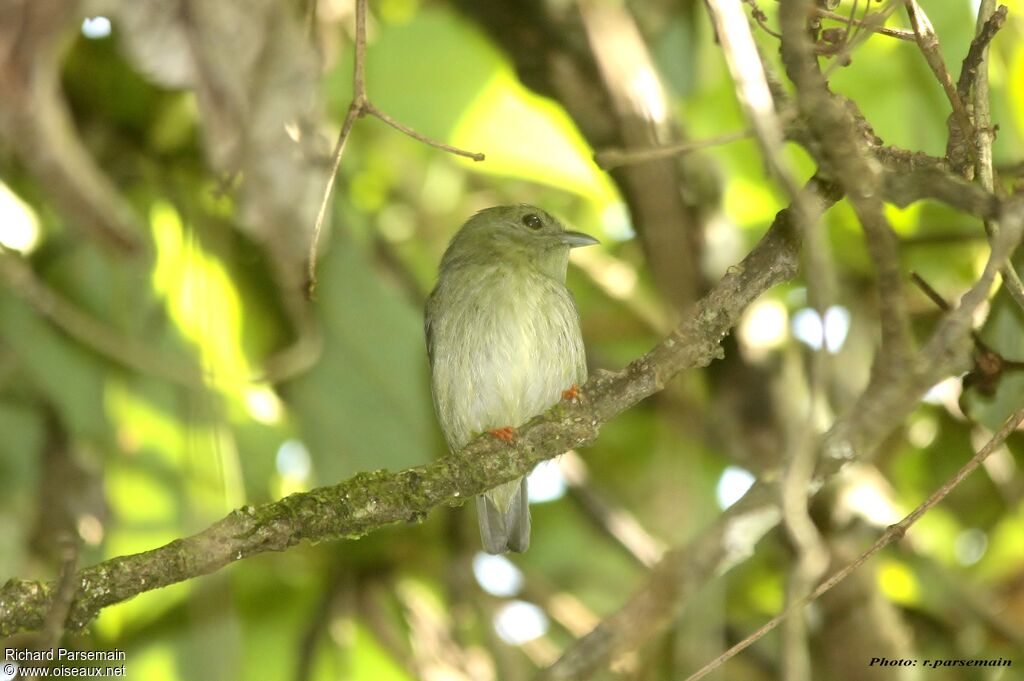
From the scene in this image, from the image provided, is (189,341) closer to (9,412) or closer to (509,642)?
(9,412)

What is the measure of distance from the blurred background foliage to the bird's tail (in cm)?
30

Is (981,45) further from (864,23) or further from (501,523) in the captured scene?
(501,523)

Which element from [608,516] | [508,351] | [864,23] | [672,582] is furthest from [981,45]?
[608,516]

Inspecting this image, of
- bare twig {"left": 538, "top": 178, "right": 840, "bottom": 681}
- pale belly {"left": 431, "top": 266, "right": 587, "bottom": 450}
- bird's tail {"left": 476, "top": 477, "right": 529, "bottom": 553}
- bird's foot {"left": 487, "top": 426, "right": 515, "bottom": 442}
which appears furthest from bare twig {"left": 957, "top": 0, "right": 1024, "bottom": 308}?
bird's tail {"left": 476, "top": 477, "right": 529, "bottom": 553}

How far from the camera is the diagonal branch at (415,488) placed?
3.16 metres

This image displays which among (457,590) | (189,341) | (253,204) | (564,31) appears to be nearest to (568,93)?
(564,31)

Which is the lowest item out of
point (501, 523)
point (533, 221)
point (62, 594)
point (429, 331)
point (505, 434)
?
point (62, 594)

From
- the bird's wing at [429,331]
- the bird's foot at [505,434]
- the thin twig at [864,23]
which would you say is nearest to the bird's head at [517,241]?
the bird's wing at [429,331]

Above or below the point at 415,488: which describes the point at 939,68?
above

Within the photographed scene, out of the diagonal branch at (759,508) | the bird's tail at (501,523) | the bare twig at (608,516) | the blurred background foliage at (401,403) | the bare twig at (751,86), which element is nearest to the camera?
the bare twig at (751,86)

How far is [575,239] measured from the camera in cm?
546

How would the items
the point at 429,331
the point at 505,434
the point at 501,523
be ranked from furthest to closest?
the point at 429,331 < the point at 501,523 < the point at 505,434

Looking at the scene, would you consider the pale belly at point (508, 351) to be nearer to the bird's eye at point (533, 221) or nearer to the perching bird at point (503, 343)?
the perching bird at point (503, 343)

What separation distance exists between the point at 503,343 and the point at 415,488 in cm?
169
